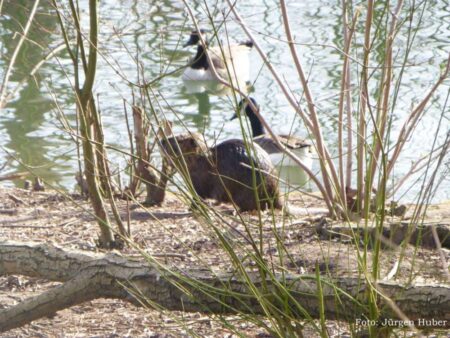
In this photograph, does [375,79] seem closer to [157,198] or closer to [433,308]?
[157,198]

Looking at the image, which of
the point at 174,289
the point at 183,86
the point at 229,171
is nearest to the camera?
the point at 174,289

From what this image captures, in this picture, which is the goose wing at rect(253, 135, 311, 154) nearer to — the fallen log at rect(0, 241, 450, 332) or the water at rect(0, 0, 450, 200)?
the water at rect(0, 0, 450, 200)

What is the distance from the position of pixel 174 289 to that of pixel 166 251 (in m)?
1.46

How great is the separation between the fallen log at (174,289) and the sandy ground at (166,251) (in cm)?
8

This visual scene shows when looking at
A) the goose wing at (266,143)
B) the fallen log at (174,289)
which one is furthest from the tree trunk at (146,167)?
the goose wing at (266,143)

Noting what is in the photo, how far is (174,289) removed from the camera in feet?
10.9

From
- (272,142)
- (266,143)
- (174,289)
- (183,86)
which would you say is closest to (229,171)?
(174,289)

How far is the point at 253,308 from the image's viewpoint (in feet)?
10.3

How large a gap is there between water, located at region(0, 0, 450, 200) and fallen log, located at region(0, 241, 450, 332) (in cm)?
356

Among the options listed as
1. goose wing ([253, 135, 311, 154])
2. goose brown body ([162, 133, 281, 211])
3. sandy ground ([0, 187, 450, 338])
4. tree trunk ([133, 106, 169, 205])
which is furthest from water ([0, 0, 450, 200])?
sandy ground ([0, 187, 450, 338])

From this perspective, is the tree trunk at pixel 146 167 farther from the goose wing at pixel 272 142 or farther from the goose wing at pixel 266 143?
the goose wing at pixel 266 143

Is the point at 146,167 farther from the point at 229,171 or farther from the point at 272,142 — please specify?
the point at 272,142

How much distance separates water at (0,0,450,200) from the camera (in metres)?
9.38

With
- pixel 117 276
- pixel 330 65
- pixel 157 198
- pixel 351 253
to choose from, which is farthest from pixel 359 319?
pixel 330 65
